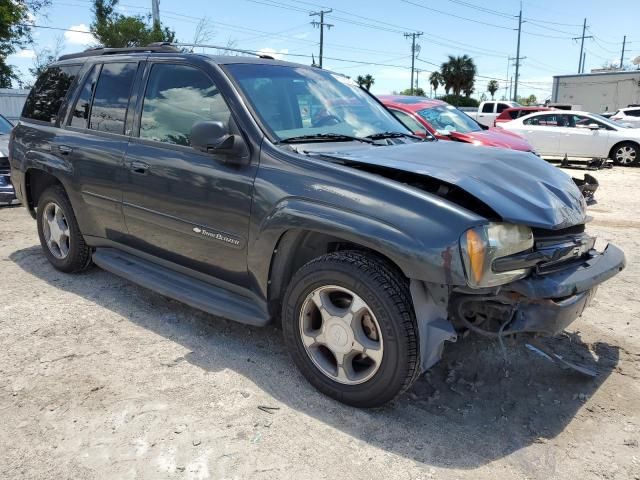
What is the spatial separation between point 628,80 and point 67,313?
4693cm

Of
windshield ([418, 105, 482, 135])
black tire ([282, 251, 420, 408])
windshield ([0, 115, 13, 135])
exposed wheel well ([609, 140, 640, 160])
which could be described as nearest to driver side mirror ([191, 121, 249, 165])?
black tire ([282, 251, 420, 408])

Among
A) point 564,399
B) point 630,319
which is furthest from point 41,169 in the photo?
point 630,319

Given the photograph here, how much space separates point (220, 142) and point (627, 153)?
14.9 meters

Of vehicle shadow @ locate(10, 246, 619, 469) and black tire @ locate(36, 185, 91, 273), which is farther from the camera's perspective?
black tire @ locate(36, 185, 91, 273)

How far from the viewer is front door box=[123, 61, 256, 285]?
3277 mm

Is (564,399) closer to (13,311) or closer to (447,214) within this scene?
(447,214)

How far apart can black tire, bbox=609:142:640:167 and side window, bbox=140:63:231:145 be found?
1456cm

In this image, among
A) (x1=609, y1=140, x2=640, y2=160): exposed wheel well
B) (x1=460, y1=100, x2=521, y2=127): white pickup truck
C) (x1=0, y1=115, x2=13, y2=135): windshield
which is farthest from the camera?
(x1=460, y1=100, x2=521, y2=127): white pickup truck

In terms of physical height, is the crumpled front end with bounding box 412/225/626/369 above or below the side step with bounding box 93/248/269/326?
above

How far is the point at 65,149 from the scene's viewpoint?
446 cm

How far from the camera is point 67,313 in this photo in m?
4.14

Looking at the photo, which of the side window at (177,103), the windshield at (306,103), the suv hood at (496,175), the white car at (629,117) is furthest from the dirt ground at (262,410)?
the white car at (629,117)

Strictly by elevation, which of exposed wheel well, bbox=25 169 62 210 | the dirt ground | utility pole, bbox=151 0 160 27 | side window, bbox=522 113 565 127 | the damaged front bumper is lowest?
the dirt ground

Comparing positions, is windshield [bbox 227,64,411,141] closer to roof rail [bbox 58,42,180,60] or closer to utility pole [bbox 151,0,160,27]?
roof rail [bbox 58,42,180,60]
